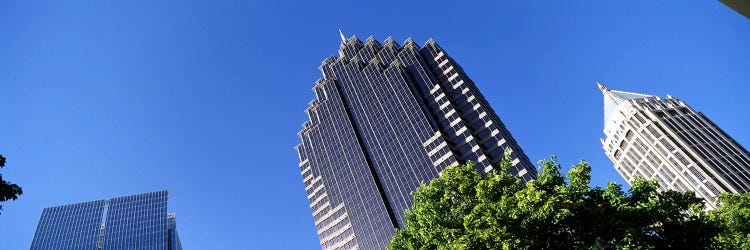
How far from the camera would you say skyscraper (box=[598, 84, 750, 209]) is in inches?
3784

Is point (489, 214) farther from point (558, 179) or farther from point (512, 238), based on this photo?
point (558, 179)

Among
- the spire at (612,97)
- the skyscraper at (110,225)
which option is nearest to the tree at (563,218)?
the spire at (612,97)

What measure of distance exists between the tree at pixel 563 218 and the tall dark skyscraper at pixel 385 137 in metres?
57.5

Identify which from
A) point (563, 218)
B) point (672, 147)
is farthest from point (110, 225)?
point (563, 218)

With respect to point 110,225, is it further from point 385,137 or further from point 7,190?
point 7,190

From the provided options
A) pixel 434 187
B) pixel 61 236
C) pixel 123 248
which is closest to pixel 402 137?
pixel 434 187

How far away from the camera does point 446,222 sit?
67.0 feet

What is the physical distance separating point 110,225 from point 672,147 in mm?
136776

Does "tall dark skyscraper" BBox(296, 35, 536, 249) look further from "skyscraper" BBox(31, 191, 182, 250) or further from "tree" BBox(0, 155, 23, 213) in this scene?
"tree" BBox(0, 155, 23, 213)

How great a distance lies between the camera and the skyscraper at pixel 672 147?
96125 mm

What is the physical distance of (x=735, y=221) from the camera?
31000mm

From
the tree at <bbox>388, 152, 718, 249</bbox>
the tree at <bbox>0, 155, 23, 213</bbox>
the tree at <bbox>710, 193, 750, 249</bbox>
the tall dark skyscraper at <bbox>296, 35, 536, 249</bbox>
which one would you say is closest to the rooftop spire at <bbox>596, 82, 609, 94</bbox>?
the tall dark skyscraper at <bbox>296, 35, 536, 249</bbox>

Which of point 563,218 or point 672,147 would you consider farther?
point 672,147

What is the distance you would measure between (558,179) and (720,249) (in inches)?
269
